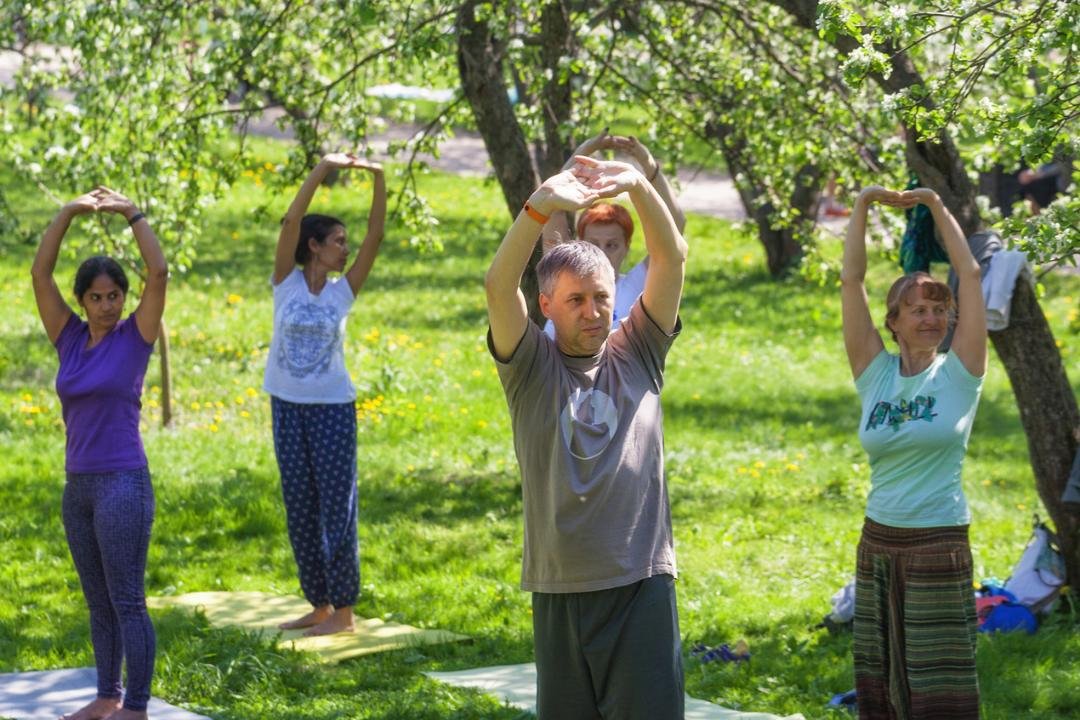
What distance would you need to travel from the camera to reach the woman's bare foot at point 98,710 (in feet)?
18.4

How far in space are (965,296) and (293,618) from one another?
3760 mm

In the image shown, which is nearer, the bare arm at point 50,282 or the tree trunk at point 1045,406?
the bare arm at point 50,282

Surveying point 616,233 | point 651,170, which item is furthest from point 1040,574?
point 616,233

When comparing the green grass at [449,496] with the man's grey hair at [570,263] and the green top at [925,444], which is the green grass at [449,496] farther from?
the man's grey hair at [570,263]

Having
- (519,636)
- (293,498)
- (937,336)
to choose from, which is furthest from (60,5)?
(937,336)

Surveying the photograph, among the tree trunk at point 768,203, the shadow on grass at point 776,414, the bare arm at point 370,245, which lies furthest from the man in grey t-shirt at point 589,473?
the shadow on grass at point 776,414

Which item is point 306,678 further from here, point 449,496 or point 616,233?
point 449,496

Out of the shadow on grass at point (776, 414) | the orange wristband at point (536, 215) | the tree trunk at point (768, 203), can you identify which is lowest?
the shadow on grass at point (776, 414)

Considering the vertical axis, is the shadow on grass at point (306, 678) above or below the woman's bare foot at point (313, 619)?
below

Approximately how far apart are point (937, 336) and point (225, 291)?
11.6 metres

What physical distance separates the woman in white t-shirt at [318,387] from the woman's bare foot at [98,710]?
1382 millimetres

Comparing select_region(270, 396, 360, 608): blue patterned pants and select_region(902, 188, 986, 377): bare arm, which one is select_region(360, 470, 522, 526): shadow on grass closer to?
select_region(270, 396, 360, 608): blue patterned pants

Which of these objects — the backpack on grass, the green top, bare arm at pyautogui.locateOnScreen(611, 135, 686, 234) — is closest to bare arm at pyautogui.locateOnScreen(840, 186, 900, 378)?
the green top

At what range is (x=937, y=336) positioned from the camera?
201 inches
